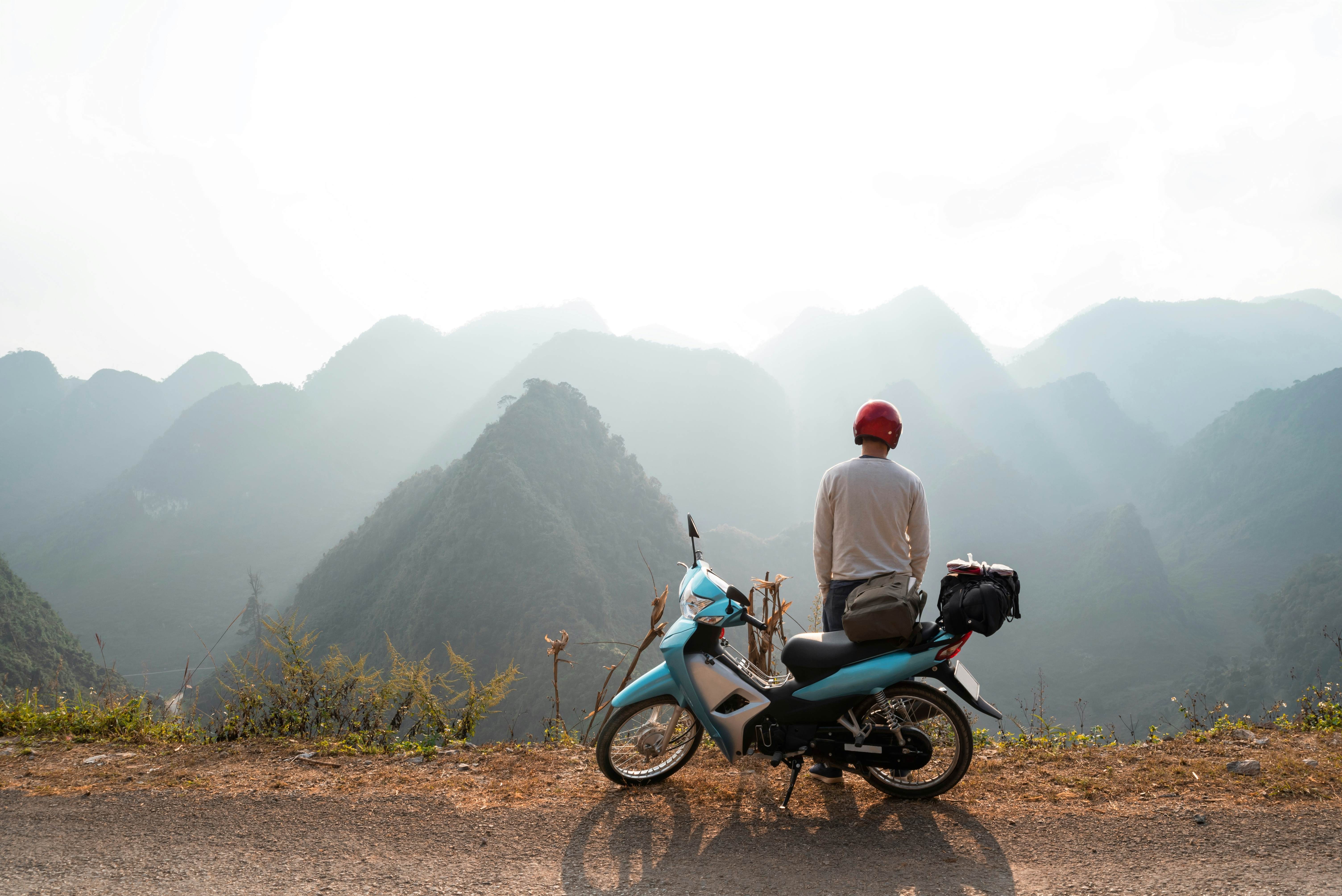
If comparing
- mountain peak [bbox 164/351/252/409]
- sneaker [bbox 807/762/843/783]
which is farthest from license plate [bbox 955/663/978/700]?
mountain peak [bbox 164/351/252/409]

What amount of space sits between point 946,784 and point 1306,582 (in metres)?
82.0

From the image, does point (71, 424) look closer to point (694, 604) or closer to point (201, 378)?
point (201, 378)

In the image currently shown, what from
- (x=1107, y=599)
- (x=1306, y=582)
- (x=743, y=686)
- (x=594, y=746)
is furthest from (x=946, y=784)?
(x=1107, y=599)

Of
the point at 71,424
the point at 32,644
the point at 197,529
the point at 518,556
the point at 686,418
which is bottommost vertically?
the point at 32,644

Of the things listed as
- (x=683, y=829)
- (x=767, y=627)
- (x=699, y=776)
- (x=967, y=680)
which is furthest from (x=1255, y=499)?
(x=683, y=829)

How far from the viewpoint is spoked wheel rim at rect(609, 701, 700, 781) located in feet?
12.7

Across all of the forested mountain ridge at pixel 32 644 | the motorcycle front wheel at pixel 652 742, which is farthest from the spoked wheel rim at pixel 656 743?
the forested mountain ridge at pixel 32 644

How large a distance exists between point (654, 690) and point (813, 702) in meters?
0.96

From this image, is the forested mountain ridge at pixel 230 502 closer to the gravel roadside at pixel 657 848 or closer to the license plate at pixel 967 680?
the gravel roadside at pixel 657 848

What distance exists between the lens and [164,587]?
8944cm

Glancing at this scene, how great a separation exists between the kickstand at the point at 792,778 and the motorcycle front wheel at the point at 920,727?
402mm

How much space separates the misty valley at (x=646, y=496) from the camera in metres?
47.1

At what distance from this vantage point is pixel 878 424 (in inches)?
152

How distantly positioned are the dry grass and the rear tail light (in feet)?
2.88
